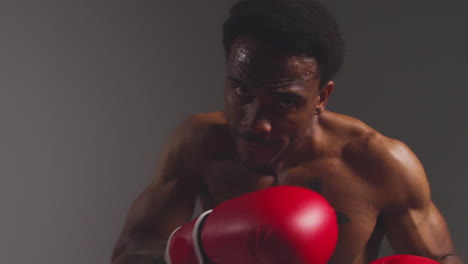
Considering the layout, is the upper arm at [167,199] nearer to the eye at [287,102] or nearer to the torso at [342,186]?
the torso at [342,186]

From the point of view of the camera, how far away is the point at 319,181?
1213 mm

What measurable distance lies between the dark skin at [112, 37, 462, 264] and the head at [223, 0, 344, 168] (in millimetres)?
19

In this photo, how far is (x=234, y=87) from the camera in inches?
41.1

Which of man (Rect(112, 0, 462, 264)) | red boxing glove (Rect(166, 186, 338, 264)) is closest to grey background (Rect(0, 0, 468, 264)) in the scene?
man (Rect(112, 0, 462, 264))

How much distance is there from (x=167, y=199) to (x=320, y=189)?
1.14 feet

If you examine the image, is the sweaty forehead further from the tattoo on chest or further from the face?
the tattoo on chest

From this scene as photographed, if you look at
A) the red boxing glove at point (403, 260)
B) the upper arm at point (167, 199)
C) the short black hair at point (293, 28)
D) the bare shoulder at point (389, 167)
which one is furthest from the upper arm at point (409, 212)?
the upper arm at point (167, 199)

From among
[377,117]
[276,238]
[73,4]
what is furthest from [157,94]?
[276,238]

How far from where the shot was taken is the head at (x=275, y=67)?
1.00 metres

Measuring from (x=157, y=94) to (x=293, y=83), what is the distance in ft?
2.78

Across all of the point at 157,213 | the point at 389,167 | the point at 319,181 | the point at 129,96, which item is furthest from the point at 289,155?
the point at 129,96

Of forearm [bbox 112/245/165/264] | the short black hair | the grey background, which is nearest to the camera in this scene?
the short black hair

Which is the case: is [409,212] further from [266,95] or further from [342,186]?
[266,95]

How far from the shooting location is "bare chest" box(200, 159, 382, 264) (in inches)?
47.4
